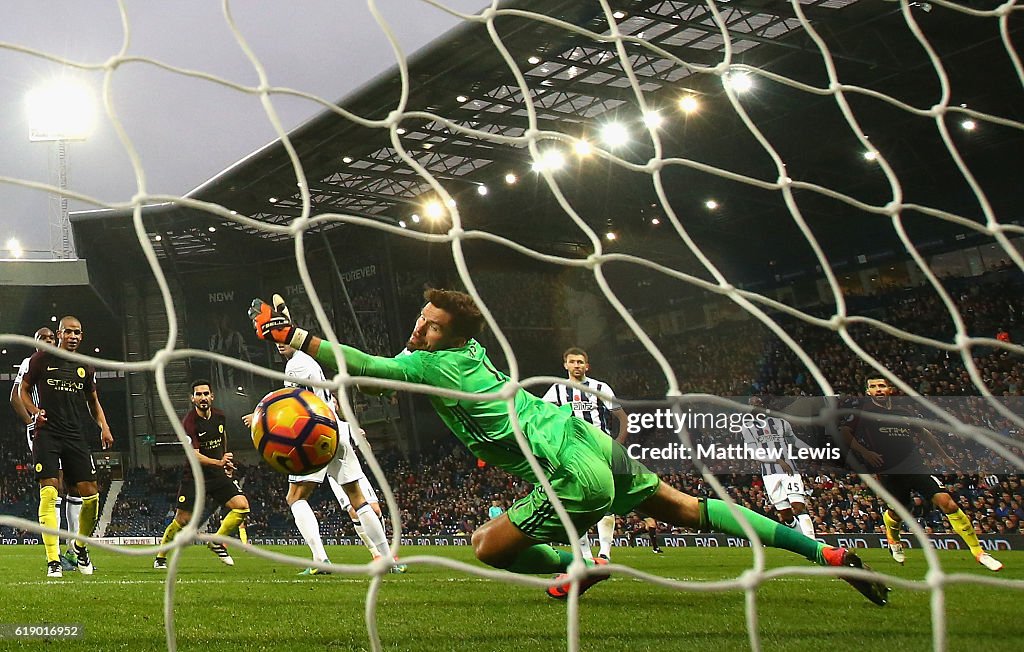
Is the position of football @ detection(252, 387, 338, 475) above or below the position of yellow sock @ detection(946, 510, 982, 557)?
above

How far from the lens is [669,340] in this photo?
16.4 m

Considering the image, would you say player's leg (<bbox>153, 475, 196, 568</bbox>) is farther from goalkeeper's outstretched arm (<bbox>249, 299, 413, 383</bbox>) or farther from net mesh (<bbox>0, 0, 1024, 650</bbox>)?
goalkeeper's outstretched arm (<bbox>249, 299, 413, 383</bbox>)

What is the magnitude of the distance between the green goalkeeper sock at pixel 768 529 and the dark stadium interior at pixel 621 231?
23.8ft

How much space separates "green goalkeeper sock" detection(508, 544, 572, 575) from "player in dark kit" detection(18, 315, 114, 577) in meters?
2.73

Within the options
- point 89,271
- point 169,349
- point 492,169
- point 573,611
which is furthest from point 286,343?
point 89,271

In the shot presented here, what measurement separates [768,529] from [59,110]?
1277 centimetres

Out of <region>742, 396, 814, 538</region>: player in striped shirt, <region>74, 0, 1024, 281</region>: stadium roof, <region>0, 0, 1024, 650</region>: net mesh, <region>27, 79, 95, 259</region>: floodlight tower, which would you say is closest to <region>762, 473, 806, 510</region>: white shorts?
<region>742, 396, 814, 538</region>: player in striped shirt

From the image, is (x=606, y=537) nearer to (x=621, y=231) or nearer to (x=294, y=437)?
(x=294, y=437)

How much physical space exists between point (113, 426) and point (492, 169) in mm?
13502

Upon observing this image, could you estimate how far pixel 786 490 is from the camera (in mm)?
7016

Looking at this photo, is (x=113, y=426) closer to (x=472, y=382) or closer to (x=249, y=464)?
(x=249, y=464)

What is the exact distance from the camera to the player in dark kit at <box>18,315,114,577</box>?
15.2ft

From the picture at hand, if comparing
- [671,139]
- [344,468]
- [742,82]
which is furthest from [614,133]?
[344,468]

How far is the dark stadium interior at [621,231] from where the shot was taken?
1239cm
